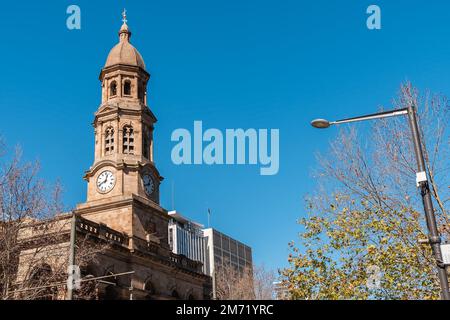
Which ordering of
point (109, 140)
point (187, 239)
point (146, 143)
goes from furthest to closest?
point (187, 239) → point (146, 143) → point (109, 140)

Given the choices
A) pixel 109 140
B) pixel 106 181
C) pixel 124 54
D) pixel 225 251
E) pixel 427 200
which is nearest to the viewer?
pixel 427 200

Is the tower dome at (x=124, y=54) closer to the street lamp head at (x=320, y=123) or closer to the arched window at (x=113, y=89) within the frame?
the arched window at (x=113, y=89)

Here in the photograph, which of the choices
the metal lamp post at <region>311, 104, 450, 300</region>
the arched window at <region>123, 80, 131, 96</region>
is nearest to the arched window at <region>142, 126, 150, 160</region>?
the arched window at <region>123, 80, 131, 96</region>

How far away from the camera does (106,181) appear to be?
1956 inches

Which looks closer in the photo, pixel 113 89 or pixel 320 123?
pixel 320 123

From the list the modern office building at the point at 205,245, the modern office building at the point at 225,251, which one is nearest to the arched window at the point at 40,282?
the modern office building at the point at 205,245

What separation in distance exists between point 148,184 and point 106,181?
12.8 ft

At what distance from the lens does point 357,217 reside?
24.1 m

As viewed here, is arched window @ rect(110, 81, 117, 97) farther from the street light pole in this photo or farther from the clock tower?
the street light pole

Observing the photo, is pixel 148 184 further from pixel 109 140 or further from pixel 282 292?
pixel 282 292

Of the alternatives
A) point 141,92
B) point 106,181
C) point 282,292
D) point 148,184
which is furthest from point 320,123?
point 141,92
